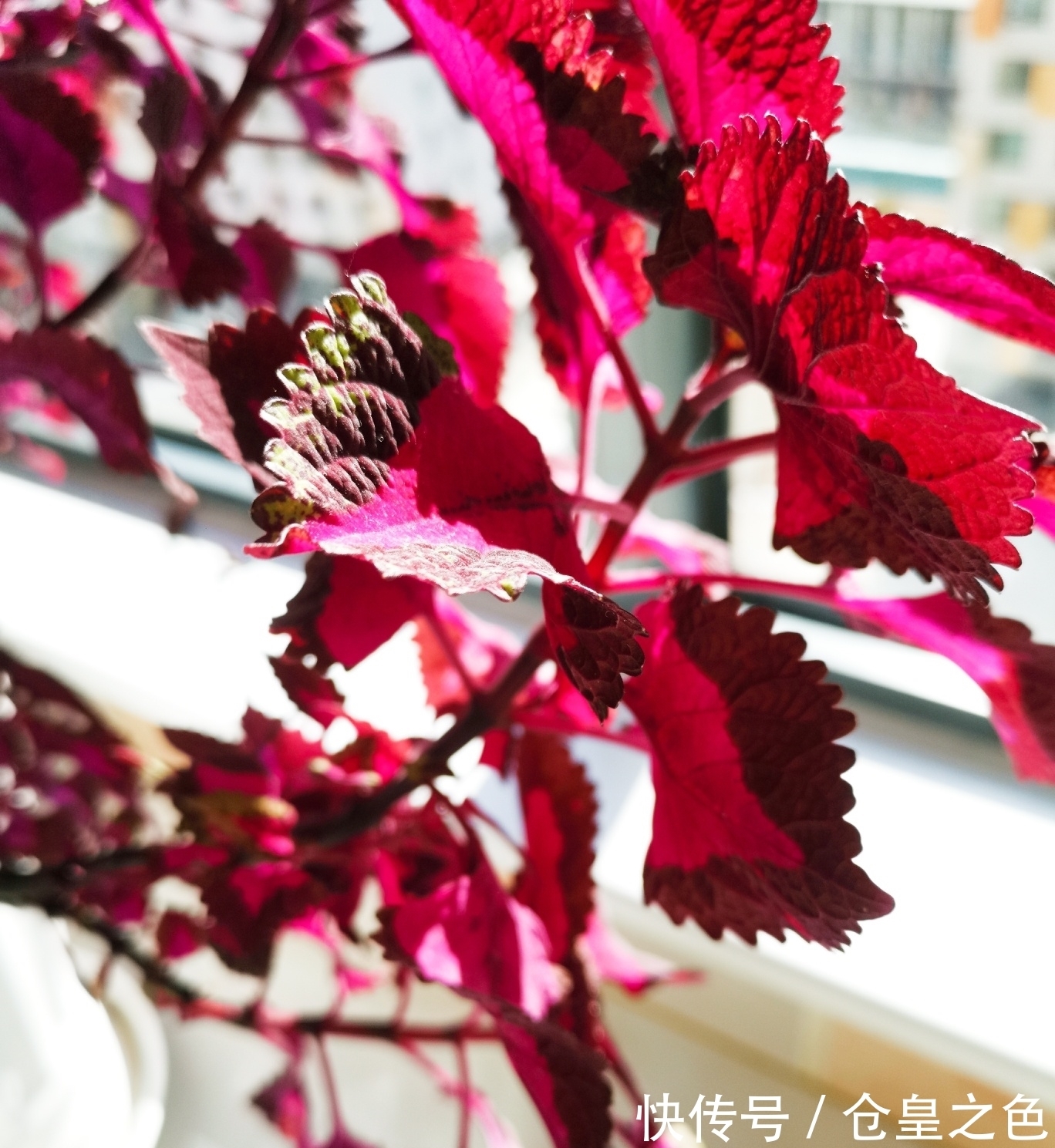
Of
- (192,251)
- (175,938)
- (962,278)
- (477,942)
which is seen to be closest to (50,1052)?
(175,938)

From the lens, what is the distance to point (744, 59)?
227 mm

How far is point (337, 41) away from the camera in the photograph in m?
0.41

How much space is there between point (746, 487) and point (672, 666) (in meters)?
0.43

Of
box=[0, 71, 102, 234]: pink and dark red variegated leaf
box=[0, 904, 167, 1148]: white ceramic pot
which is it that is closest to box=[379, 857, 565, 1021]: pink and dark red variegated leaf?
box=[0, 904, 167, 1148]: white ceramic pot

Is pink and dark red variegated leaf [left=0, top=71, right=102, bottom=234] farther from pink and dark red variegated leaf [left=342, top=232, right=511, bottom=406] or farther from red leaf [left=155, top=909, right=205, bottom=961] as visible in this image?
red leaf [left=155, top=909, right=205, bottom=961]

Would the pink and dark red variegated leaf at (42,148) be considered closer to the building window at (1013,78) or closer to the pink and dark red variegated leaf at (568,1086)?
the pink and dark red variegated leaf at (568,1086)

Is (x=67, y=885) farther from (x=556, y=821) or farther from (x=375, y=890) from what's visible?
(x=375, y=890)

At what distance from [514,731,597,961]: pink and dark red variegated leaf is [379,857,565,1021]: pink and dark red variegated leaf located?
0.02 meters

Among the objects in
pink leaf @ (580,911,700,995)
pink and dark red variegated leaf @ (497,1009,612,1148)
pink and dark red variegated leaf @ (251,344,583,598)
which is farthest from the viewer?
pink leaf @ (580,911,700,995)

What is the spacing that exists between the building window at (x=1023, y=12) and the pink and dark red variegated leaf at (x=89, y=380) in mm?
469

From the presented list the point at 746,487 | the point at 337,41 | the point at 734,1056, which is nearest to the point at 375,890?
the point at 734,1056

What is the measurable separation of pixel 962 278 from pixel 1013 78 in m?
0.43

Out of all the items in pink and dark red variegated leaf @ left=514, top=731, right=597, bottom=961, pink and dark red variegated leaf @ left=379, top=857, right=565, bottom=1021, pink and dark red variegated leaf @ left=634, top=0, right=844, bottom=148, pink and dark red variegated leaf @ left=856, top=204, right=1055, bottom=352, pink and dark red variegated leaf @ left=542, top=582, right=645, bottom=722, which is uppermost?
pink and dark red variegated leaf @ left=634, top=0, right=844, bottom=148

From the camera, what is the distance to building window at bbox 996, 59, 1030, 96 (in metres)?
0.56
